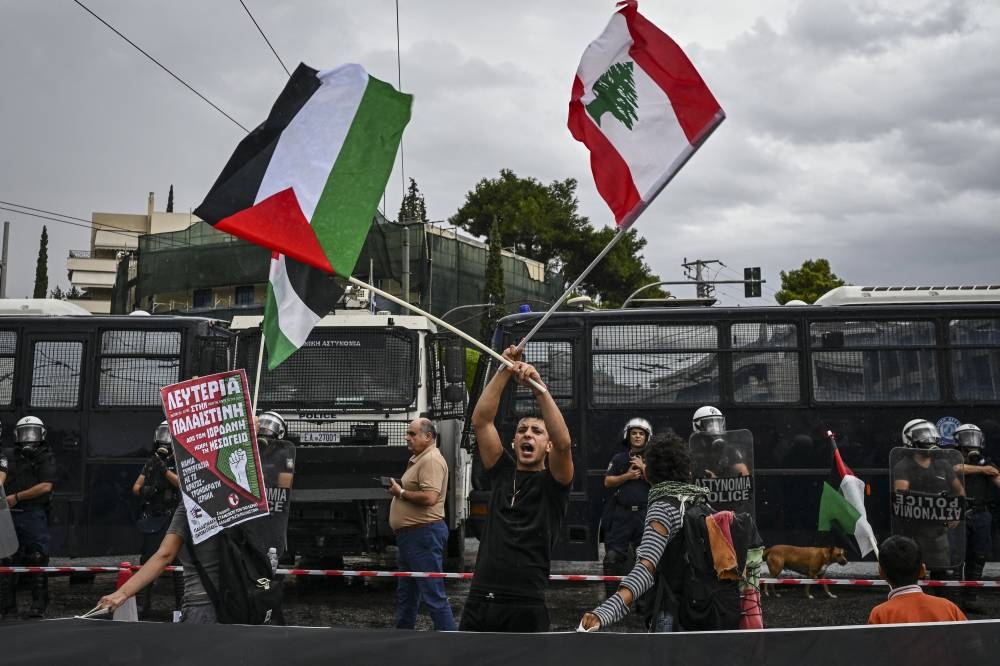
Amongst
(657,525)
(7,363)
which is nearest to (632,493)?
(657,525)

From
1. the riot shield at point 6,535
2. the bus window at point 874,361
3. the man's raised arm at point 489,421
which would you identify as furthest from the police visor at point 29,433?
the bus window at point 874,361

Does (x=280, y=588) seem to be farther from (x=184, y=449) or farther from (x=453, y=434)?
(x=453, y=434)

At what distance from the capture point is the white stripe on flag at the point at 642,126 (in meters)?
5.46

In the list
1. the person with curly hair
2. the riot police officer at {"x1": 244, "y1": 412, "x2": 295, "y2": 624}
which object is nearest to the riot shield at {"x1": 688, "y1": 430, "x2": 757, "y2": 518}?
the riot police officer at {"x1": 244, "y1": 412, "x2": 295, "y2": 624}

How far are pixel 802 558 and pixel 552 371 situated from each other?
3.28 metres

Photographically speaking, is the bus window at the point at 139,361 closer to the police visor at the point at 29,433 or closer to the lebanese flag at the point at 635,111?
the police visor at the point at 29,433

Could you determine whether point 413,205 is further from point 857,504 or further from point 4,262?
point 857,504

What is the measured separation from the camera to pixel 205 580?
531 centimetres

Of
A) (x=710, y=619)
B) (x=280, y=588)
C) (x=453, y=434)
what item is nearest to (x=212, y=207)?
(x=280, y=588)

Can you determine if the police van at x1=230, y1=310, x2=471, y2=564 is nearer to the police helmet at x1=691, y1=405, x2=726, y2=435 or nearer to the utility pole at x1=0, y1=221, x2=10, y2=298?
the police helmet at x1=691, y1=405, x2=726, y2=435

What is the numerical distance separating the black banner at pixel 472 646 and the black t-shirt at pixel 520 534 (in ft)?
3.61

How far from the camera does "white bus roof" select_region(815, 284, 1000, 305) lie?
11.9 meters

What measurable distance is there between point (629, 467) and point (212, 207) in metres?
5.02

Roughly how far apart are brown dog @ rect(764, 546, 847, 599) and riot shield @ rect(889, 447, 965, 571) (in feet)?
4.25
